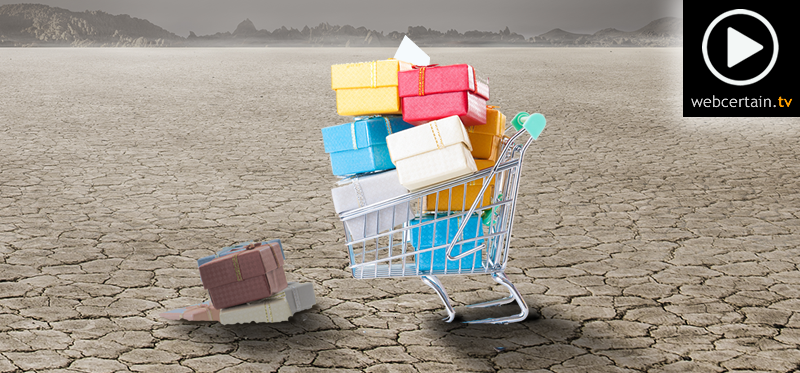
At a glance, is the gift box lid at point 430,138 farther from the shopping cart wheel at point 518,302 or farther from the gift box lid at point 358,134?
the shopping cart wheel at point 518,302

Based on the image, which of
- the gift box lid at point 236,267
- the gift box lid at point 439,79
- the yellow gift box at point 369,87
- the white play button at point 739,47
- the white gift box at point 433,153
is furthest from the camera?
the white play button at point 739,47

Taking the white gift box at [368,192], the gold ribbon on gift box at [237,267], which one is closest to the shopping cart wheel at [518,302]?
the white gift box at [368,192]

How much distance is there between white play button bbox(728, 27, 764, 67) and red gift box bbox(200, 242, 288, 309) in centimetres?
805

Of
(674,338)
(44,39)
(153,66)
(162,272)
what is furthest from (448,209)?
(44,39)

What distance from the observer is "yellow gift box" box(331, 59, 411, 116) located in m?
2.91

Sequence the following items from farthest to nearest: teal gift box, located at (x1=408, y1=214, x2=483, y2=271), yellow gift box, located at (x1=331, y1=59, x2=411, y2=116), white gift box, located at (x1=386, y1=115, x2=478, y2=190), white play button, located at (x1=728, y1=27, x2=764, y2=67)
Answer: white play button, located at (x1=728, y1=27, x2=764, y2=67) → teal gift box, located at (x1=408, y1=214, x2=483, y2=271) → yellow gift box, located at (x1=331, y1=59, x2=411, y2=116) → white gift box, located at (x1=386, y1=115, x2=478, y2=190)

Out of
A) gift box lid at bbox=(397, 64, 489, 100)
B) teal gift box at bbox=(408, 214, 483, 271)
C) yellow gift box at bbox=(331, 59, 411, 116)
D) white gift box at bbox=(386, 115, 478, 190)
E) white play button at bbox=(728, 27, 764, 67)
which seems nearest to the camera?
white gift box at bbox=(386, 115, 478, 190)

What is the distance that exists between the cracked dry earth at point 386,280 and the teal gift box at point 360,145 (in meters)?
0.82

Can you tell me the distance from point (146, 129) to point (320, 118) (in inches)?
108

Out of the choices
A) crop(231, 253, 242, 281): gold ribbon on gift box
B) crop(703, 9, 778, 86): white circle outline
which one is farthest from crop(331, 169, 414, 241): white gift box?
crop(703, 9, 778, 86): white circle outline

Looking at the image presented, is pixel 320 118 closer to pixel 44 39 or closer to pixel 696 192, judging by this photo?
pixel 696 192

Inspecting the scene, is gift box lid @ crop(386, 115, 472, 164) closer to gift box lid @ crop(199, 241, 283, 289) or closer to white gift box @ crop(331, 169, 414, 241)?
white gift box @ crop(331, 169, 414, 241)

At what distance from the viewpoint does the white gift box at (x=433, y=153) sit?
2699 mm

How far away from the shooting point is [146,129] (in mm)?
10156
